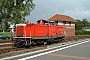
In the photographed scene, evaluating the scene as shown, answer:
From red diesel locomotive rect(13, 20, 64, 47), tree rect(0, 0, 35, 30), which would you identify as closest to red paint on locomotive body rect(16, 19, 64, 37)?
red diesel locomotive rect(13, 20, 64, 47)

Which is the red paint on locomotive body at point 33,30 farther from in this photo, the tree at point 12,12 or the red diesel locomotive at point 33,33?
the tree at point 12,12

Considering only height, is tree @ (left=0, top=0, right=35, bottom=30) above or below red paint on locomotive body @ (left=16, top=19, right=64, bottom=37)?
above

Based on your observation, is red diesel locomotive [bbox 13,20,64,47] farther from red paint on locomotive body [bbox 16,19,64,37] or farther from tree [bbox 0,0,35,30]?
tree [bbox 0,0,35,30]

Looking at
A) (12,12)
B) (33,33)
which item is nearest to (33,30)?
(33,33)

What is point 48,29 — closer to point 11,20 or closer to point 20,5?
point 11,20

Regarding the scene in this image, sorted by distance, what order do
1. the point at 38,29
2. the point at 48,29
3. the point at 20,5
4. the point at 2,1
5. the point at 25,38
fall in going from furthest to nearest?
the point at 20,5 < the point at 2,1 < the point at 48,29 < the point at 38,29 < the point at 25,38

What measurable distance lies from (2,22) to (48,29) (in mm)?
18248

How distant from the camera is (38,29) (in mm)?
Result: 19844

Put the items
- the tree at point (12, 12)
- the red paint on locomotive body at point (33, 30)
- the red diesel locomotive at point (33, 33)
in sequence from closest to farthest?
the red diesel locomotive at point (33, 33)
the red paint on locomotive body at point (33, 30)
the tree at point (12, 12)

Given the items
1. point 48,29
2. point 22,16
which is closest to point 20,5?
point 22,16

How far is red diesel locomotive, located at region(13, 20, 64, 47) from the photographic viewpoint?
18516mm

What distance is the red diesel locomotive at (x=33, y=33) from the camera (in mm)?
18516

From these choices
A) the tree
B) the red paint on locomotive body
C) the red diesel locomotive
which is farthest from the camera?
the tree

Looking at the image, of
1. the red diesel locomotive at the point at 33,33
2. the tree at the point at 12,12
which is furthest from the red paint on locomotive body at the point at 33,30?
the tree at the point at 12,12
